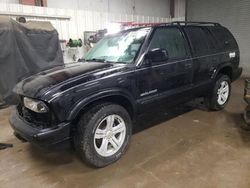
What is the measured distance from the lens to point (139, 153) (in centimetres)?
271

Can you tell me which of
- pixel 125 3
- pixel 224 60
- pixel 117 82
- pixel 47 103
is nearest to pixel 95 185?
pixel 47 103

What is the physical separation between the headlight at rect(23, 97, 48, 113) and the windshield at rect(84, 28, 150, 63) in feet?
3.71

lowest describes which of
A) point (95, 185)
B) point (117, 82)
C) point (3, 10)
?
point (95, 185)

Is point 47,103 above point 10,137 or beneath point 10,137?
above

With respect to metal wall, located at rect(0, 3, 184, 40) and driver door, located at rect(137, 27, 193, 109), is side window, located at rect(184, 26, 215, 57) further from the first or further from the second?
metal wall, located at rect(0, 3, 184, 40)

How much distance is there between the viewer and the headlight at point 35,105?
2.08 meters

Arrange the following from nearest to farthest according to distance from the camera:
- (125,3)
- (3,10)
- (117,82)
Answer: (117,82) < (3,10) < (125,3)

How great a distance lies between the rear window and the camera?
157 inches

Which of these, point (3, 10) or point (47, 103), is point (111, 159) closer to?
point (47, 103)

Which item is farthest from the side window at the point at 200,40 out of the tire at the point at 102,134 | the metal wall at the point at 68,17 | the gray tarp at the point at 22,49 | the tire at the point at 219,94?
the metal wall at the point at 68,17

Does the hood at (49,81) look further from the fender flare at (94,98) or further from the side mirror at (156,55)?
the side mirror at (156,55)

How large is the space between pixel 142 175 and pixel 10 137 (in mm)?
2345

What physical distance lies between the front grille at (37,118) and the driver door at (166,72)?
1100mm

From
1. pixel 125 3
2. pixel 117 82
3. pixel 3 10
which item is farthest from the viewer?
pixel 125 3
